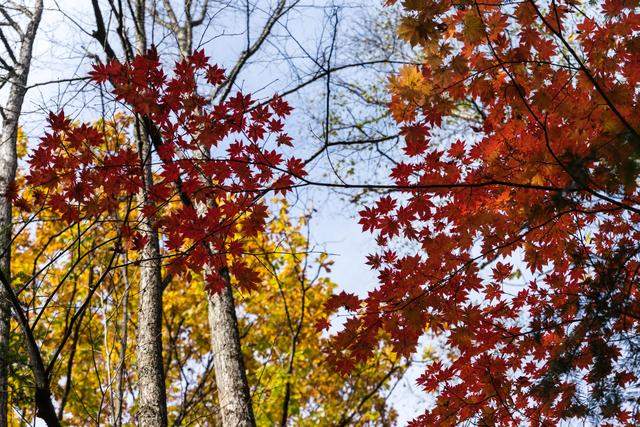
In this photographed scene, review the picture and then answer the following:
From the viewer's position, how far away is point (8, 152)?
25.1 ft

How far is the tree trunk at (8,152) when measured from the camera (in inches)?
239

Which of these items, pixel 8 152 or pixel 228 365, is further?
pixel 8 152

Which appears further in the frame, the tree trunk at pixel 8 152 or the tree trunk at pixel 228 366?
the tree trunk at pixel 8 152

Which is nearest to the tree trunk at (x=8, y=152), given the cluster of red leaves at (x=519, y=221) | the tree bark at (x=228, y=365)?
the tree bark at (x=228, y=365)

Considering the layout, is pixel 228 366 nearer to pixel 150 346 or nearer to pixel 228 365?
pixel 228 365

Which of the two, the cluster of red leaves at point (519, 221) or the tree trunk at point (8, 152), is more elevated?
the tree trunk at point (8, 152)

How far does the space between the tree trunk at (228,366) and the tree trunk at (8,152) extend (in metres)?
1.95

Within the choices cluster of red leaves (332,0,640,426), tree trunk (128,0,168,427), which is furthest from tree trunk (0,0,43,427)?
cluster of red leaves (332,0,640,426)

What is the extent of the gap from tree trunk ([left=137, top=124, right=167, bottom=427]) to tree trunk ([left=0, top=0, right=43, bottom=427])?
4.11 ft

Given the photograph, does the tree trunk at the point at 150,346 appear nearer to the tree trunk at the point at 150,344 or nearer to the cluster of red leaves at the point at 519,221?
the tree trunk at the point at 150,344

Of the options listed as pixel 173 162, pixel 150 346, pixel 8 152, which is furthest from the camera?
pixel 8 152

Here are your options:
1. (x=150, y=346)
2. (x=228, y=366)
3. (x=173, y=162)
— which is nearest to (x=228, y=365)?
(x=228, y=366)

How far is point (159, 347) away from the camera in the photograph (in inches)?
217

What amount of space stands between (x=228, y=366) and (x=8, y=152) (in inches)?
180
